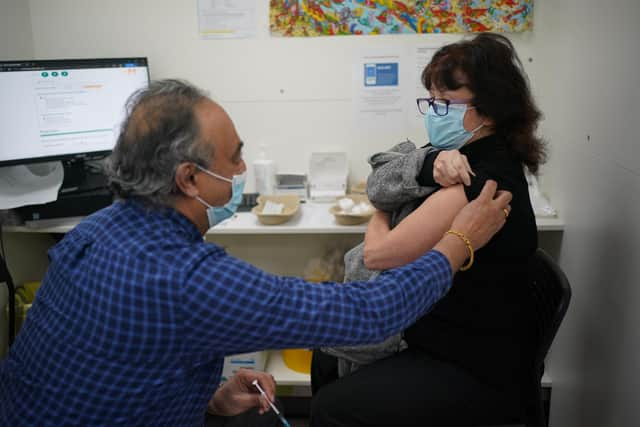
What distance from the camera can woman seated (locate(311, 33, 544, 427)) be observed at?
1.36m

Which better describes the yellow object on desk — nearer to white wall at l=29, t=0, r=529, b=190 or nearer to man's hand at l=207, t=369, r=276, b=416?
white wall at l=29, t=0, r=529, b=190

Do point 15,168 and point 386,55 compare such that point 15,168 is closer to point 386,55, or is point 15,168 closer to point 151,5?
point 151,5

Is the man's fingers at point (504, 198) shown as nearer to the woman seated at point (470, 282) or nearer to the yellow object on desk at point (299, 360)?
the woman seated at point (470, 282)

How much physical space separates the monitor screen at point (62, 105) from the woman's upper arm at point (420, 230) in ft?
3.67

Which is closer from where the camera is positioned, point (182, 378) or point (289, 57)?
point (182, 378)

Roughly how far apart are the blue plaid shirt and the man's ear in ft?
0.17

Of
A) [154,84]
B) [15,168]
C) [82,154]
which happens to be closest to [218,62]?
[82,154]

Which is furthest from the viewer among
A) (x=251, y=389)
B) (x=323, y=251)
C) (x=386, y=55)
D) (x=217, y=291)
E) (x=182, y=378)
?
(x=323, y=251)

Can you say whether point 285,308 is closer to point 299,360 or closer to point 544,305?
point 544,305

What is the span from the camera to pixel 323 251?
2.59 m

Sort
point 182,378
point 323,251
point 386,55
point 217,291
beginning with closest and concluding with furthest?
point 217,291, point 182,378, point 386,55, point 323,251

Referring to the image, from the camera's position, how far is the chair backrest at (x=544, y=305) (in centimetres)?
134

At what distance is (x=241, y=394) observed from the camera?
135cm

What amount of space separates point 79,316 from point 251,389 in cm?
51
